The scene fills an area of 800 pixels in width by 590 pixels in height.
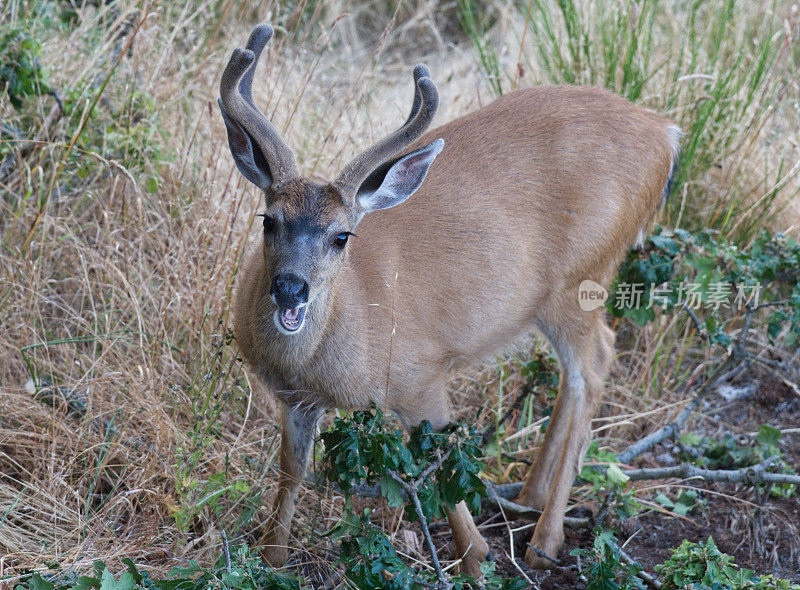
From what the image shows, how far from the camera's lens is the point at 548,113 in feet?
13.3

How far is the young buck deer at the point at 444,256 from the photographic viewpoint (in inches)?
128

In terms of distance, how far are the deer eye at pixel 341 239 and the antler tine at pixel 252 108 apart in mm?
271

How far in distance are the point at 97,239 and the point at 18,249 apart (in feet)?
1.31

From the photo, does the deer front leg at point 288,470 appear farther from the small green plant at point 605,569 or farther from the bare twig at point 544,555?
the small green plant at point 605,569

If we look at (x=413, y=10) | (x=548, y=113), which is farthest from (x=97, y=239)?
(x=413, y=10)

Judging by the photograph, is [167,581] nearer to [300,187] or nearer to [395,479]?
[395,479]

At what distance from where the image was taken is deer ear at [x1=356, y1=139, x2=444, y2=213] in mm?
3375

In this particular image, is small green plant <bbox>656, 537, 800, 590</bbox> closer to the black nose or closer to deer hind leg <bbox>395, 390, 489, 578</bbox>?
deer hind leg <bbox>395, 390, 489, 578</bbox>

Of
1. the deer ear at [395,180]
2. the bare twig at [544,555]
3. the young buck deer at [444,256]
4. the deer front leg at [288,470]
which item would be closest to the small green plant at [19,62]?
the young buck deer at [444,256]

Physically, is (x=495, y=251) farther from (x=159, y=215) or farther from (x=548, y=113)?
(x=159, y=215)

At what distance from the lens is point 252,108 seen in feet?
10.6

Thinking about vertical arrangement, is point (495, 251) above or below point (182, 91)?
below

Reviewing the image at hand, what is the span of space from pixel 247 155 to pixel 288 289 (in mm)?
568

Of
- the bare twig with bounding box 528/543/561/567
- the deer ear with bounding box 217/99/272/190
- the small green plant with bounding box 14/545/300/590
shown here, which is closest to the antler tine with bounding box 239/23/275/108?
the deer ear with bounding box 217/99/272/190
